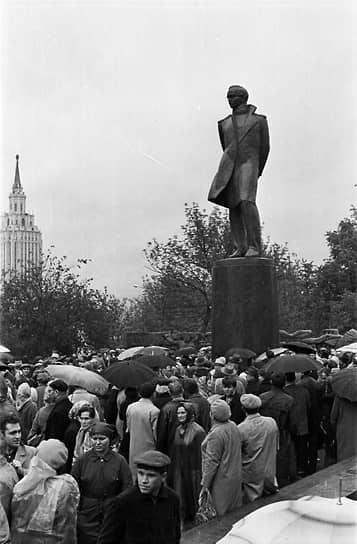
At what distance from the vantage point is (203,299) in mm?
34531

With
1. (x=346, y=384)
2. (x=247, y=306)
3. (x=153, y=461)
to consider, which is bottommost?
(x=153, y=461)

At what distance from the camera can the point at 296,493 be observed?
770 centimetres

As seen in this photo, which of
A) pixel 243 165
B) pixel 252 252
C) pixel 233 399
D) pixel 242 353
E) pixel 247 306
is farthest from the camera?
pixel 243 165

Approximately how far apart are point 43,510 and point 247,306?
34.0 feet

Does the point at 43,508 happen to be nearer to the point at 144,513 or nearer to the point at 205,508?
the point at 144,513

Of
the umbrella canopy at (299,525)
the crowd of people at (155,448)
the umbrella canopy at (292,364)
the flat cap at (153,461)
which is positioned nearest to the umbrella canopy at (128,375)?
the crowd of people at (155,448)

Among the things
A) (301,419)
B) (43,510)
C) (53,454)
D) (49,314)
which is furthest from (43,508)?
(49,314)

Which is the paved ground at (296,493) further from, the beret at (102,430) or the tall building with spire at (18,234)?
the tall building with spire at (18,234)

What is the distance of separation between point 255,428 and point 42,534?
3.32 m

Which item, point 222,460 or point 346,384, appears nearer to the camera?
point 222,460

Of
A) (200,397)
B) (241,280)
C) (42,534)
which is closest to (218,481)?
(200,397)

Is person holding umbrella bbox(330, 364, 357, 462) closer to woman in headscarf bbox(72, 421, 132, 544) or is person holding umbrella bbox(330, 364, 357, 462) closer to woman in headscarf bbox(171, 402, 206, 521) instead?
woman in headscarf bbox(171, 402, 206, 521)

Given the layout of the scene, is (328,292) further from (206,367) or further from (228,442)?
(228,442)

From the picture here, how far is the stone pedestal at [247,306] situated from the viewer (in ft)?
48.0
